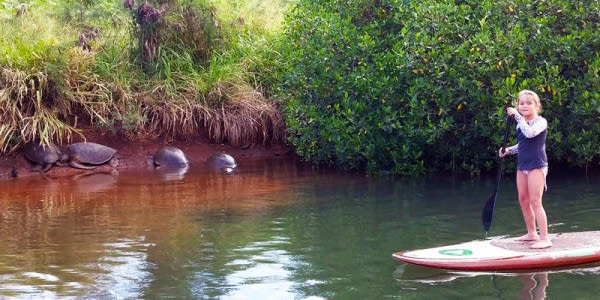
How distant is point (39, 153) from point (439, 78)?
6.57 m

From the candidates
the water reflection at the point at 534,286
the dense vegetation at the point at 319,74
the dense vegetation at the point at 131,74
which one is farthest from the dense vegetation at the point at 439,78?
the water reflection at the point at 534,286

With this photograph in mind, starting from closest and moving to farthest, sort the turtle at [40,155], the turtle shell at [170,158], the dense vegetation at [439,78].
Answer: the dense vegetation at [439,78], the turtle at [40,155], the turtle shell at [170,158]

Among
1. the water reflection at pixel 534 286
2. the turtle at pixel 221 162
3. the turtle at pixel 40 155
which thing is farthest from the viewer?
the turtle at pixel 221 162

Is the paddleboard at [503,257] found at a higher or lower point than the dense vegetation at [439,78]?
lower

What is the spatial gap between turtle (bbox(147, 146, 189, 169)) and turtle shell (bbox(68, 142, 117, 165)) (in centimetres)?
75

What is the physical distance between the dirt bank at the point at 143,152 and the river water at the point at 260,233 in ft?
2.16

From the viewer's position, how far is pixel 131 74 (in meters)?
14.8

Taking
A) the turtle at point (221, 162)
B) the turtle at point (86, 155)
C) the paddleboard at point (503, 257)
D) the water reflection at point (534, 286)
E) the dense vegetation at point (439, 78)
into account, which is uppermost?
the dense vegetation at point (439, 78)

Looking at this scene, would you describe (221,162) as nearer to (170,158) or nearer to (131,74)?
(170,158)

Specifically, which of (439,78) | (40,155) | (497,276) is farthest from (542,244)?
(40,155)

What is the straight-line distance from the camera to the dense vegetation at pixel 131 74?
13.5 m

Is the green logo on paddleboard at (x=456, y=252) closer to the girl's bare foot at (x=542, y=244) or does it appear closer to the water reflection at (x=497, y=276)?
the water reflection at (x=497, y=276)

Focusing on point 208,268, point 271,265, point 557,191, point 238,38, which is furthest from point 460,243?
point 238,38

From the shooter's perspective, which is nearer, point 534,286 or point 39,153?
point 534,286
